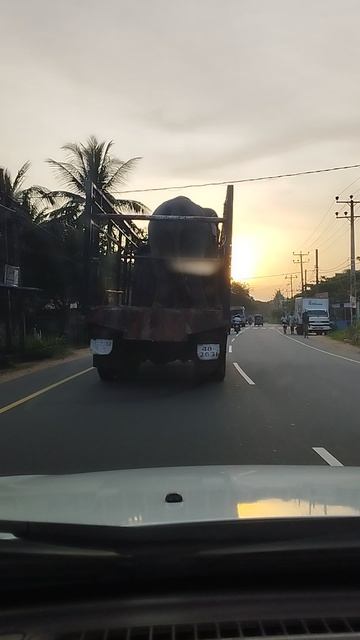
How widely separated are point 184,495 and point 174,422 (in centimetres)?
659

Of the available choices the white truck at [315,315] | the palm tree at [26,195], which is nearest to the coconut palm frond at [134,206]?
the palm tree at [26,195]

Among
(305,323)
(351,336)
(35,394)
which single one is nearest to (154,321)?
(35,394)

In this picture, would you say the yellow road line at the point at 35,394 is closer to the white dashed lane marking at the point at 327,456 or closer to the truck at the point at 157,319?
the truck at the point at 157,319

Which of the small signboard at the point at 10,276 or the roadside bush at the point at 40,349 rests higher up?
the small signboard at the point at 10,276

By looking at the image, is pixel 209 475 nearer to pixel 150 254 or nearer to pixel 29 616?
pixel 29 616

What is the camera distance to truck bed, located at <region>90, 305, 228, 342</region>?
14.2 metres

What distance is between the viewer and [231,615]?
9.22 ft

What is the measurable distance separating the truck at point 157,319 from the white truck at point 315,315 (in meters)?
43.0

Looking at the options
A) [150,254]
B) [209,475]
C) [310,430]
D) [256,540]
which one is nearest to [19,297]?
[150,254]

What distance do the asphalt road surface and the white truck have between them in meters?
41.0

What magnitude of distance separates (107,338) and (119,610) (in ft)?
39.8

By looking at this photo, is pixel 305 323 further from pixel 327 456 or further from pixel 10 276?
pixel 327 456

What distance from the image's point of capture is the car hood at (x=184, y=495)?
3.40 meters

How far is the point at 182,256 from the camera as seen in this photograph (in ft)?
50.3
